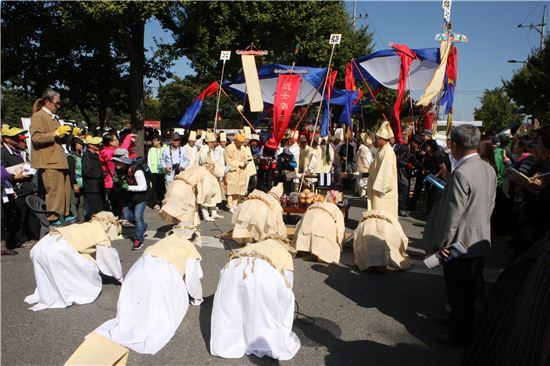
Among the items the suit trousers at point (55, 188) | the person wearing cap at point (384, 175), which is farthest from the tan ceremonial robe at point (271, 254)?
the suit trousers at point (55, 188)

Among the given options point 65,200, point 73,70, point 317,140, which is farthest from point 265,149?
point 73,70

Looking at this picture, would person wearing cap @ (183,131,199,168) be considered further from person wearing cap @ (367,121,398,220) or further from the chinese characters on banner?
person wearing cap @ (367,121,398,220)

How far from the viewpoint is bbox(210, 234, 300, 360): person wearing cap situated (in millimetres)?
3074

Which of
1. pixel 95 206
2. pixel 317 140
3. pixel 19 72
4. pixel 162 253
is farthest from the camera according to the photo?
pixel 19 72

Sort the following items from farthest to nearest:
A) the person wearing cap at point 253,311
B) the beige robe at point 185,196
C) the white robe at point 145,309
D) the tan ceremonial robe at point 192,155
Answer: the tan ceremonial robe at point 192,155 → the beige robe at point 185,196 → the white robe at point 145,309 → the person wearing cap at point 253,311

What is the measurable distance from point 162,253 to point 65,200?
364 cm

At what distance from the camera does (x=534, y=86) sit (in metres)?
22.6

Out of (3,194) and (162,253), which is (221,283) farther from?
(3,194)

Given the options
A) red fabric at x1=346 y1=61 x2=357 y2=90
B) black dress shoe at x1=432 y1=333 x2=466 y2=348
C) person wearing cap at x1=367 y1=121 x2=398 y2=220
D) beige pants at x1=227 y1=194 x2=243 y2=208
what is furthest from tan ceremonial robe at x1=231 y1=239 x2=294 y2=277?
red fabric at x1=346 y1=61 x2=357 y2=90

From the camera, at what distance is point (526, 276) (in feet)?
7.76

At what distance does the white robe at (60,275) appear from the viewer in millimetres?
3920

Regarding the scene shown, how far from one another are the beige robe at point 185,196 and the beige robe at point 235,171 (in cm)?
236

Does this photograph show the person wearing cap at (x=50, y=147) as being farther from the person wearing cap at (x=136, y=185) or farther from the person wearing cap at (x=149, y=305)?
the person wearing cap at (x=149, y=305)

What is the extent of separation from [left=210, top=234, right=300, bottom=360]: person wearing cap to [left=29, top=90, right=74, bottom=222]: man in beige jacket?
4141mm
